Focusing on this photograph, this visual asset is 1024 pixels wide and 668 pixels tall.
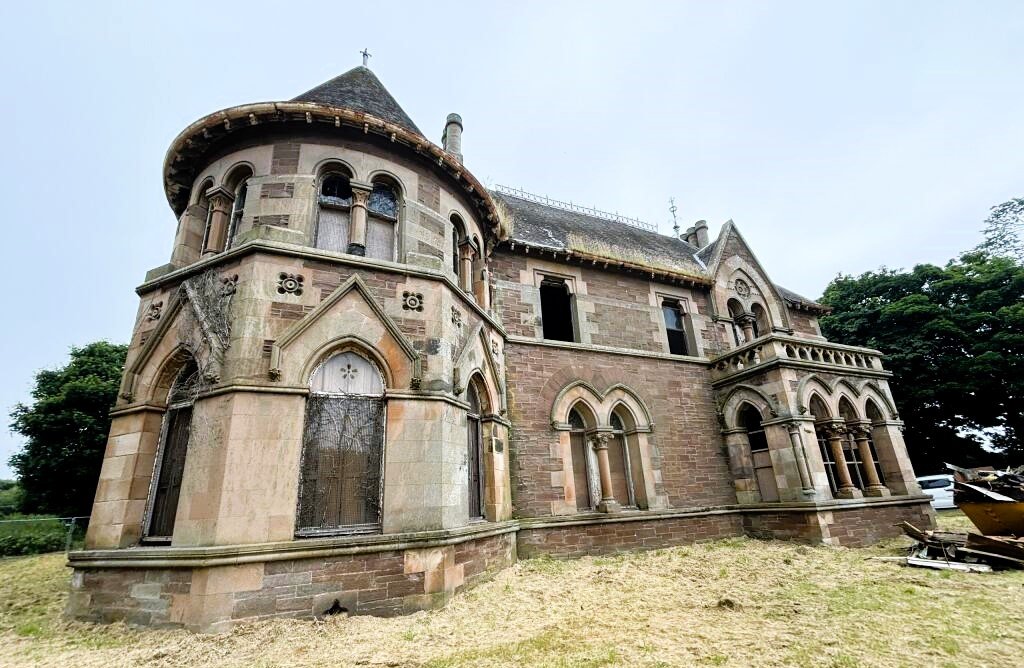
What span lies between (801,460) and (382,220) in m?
10.4

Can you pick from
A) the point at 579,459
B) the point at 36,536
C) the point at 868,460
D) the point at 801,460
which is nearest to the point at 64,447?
the point at 36,536

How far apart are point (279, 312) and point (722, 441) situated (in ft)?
36.1

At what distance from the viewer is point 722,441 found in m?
12.3

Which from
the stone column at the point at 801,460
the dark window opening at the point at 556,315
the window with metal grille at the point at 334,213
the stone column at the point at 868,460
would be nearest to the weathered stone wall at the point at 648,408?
the stone column at the point at 801,460

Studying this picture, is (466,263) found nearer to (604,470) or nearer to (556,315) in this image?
(556,315)

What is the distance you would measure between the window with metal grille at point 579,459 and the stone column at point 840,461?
20.0 feet

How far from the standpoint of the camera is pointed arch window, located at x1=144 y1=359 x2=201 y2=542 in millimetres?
6762

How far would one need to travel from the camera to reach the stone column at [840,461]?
11.1 m

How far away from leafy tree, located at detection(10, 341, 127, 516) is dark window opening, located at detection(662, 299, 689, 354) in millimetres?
→ 22894

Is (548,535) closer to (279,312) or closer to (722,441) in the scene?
(722,441)

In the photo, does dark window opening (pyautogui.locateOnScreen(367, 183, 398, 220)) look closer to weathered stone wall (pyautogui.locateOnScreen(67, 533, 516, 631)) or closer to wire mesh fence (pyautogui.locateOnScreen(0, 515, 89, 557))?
weathered stone wall (pyautogui.locateOnScreen(67, 533, 516, 631))

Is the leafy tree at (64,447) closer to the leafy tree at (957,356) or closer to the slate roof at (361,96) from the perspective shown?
the slate roof at (361,96)

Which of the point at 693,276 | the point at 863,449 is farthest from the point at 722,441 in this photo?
the point at 693,276

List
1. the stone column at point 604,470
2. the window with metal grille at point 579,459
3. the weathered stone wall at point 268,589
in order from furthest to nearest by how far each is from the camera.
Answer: the window with metal grille at point 579,459 < the stone column at point 604,470 < the weathered stone wall at point 268,589
